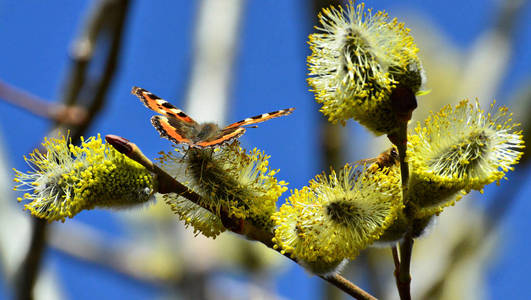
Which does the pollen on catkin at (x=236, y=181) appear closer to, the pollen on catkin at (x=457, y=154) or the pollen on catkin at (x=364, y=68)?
the pollen on catkin at (x=364, y=68)

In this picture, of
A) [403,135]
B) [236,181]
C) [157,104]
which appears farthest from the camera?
[157,104]

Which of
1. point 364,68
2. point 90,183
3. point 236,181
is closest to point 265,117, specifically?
point 236,181

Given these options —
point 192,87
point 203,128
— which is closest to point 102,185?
point 203,128

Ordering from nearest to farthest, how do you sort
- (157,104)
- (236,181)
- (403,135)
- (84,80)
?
1. (403,135)
2. (236,181)
3. (157,104)
4. (84,80)

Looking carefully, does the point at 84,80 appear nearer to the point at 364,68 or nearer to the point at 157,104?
the point at 157,104

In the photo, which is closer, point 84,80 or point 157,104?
point 157,104

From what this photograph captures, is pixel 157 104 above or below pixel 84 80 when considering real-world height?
above

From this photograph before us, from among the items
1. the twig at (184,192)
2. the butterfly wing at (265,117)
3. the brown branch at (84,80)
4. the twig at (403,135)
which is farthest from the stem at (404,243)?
the brown branch at (84,80)
